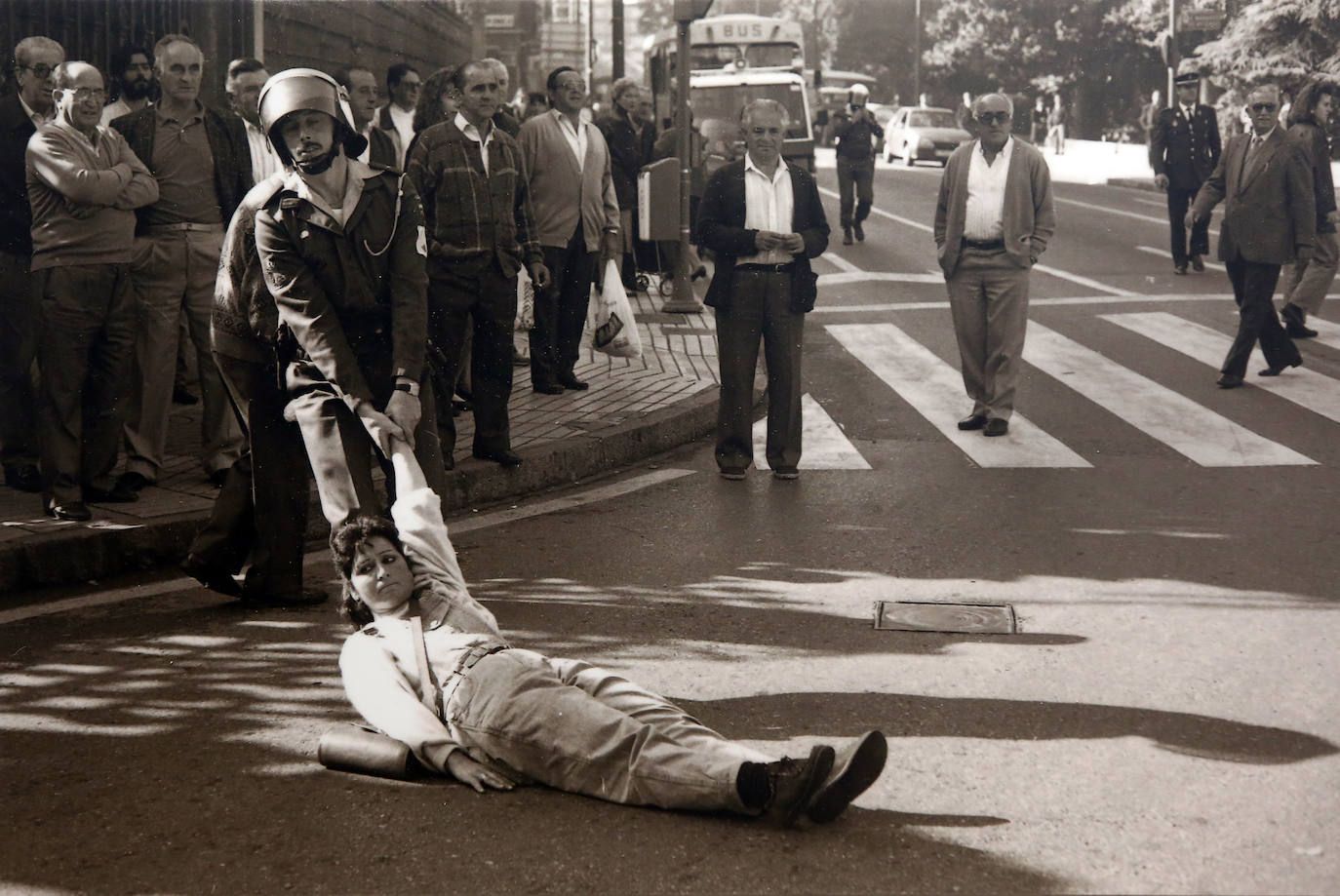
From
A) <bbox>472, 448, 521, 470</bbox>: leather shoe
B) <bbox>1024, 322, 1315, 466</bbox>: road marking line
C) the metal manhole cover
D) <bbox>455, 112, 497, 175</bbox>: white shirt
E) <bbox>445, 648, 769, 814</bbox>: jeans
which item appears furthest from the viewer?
<bbox>1024, 322, 1315, 466</bbox>: road marking line

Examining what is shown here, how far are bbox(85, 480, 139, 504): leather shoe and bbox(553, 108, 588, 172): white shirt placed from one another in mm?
3675

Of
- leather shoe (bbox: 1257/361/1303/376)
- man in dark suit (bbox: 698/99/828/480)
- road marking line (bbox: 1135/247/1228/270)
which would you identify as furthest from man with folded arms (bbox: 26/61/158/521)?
road marking line (bbox: 1135/247/1228/270)

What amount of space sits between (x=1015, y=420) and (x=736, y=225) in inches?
101

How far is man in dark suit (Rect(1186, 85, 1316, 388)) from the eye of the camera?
1071cm

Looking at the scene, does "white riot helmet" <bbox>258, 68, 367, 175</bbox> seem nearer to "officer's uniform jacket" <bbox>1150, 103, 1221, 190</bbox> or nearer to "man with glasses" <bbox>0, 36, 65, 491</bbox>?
"man with glasses" <bbox>0, 36, 65, 491</bbox>

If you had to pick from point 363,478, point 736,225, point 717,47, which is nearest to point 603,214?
point 736,225

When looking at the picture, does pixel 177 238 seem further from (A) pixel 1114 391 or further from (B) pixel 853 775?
(A) pixel 1114 391

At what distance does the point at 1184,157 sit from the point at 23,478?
513 inches

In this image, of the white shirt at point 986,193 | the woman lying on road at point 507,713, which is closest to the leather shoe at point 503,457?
the white shirt at point 986,193

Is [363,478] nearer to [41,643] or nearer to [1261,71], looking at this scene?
[41,643]

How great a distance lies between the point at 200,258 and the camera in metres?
7.80

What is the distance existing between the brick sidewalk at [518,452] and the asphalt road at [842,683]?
19 centimetres

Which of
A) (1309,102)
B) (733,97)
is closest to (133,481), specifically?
(1309,102)

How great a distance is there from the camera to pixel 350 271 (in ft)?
17.8
